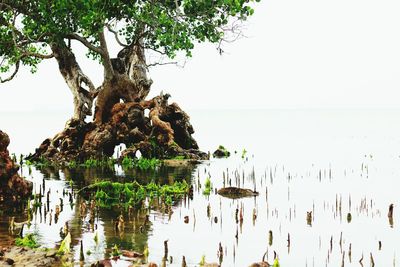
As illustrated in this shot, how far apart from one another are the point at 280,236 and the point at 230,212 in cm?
348

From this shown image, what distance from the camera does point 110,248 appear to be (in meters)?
15.9

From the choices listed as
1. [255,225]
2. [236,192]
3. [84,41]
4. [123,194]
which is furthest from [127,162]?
[255,225]

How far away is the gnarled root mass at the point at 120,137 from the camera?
1457 inches

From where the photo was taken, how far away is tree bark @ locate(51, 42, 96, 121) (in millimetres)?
37906

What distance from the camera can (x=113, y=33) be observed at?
36.2 meters

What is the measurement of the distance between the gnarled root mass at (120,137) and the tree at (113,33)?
0.52 feet

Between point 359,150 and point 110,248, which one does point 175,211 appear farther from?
point 359,150

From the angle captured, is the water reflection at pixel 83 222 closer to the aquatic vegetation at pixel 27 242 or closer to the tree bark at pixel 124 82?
the aquatic vegetation at pixel 27 242

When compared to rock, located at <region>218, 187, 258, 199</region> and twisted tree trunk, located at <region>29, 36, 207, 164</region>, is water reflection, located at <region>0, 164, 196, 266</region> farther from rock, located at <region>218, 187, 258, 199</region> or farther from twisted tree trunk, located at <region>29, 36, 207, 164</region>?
twisted tree trunk, located at <region>29, 36, 207, 164</region>

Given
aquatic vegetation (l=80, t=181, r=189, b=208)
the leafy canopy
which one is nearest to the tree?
the leafy canopy

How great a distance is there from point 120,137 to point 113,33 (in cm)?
618

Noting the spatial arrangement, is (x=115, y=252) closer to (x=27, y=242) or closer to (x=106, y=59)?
(x=27, y=242)

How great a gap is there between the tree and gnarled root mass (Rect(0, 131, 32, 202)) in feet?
36.8

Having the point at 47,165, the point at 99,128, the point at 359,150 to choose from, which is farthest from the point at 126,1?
the point at 359,150
